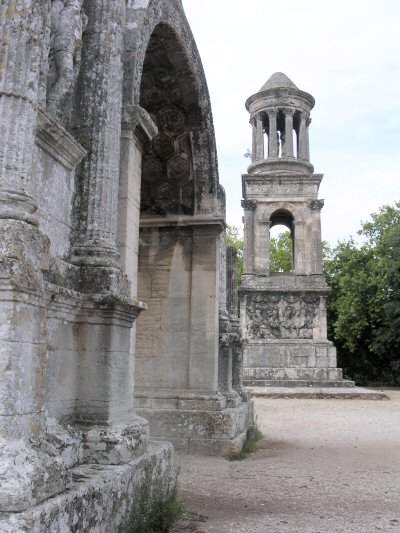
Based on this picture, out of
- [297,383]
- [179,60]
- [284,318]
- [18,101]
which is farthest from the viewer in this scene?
[284,318]

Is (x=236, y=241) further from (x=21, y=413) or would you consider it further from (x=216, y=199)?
(x=21, y=413)

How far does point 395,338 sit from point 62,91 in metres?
25.7

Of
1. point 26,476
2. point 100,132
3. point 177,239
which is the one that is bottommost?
point 26,476

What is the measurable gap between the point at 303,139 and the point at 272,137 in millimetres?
1453

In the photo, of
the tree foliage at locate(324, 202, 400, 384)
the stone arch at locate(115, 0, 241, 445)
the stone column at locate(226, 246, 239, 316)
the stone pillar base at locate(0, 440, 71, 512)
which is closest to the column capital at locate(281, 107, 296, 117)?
the tree foliage at locate(324, 202, 400, 384)

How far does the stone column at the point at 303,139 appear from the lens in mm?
24453

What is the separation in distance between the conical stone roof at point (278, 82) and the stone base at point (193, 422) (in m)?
19.8

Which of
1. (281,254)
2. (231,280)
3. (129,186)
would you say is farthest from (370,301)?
(129,186)

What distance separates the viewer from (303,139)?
81.0ft

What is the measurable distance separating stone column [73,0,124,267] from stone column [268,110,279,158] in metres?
19.9

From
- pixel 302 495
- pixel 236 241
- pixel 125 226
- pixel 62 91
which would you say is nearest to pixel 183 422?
pixel 302 495

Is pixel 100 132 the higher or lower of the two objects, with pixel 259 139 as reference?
lower

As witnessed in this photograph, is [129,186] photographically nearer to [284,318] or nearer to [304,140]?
[284,318]

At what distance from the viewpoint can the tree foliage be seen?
27.5 metres
